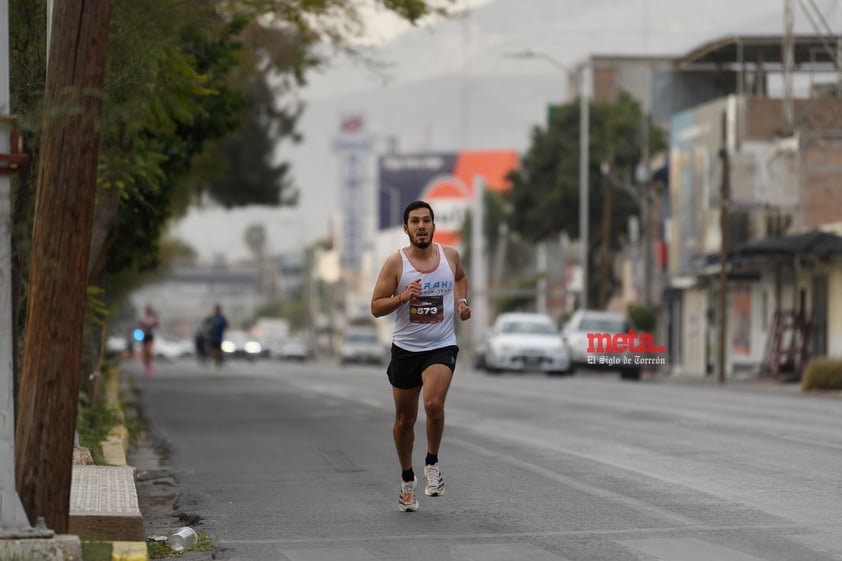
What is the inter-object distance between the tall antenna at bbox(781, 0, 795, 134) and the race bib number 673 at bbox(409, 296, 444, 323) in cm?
3717

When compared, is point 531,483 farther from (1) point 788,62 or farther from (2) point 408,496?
(1) point 788,62

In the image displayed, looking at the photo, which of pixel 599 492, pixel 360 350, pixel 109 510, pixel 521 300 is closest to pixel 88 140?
pixel 109 510

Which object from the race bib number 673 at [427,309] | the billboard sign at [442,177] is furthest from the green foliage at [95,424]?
the billboard sign at [442,177]

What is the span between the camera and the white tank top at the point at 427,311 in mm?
11875

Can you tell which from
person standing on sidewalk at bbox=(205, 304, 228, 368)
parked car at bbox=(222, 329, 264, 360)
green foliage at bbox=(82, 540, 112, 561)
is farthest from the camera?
parked car at bbox=(222, 329, 264, 360)

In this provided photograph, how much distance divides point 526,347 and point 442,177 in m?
103

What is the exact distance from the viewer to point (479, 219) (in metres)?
105

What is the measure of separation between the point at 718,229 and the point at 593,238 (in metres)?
24.2

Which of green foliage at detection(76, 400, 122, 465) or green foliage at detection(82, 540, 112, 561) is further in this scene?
green foliage at detection(76, 400, 122, 465)

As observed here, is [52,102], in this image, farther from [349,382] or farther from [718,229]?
[718,229]

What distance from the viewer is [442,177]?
487ft

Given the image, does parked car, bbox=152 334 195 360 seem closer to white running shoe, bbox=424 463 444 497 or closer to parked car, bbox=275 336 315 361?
parked car, bbox=275 336 315 361

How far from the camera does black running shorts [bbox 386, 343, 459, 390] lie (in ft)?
39.1

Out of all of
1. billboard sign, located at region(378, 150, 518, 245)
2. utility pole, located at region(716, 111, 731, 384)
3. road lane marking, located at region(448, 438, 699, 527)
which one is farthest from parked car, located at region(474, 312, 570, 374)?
billboard sign, located at region(378, 150, 518, 245)
